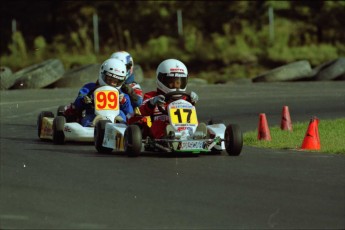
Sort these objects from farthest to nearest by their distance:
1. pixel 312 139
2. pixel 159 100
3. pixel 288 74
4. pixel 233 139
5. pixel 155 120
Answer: pixel 288 74 < pixel 312 139 < pixel 155 120 < pixel 159 100 < pixel 233 139

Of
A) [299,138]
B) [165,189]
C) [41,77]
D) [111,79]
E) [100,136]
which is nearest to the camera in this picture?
[165,189]

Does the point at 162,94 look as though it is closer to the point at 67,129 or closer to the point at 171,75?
the point at 171,75

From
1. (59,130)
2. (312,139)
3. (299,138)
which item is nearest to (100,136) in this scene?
(59,130)

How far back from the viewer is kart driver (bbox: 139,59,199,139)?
14.4m

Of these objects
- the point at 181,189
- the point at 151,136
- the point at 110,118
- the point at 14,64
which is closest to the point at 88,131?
the point at 110,118

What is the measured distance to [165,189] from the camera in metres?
11.3

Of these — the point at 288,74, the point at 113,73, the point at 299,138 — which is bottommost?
the point at 299,138

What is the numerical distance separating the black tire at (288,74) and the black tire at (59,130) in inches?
645

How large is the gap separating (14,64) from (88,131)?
2383cm

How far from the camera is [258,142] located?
53.6 feet

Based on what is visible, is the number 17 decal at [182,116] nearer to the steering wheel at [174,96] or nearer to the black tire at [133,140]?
the steering wheel at [174,96]

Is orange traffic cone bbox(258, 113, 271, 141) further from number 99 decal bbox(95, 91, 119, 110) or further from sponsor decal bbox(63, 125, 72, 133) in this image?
sponsor decal bbox(63, 125, 72, 133)

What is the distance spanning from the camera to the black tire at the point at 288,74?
32.3 m

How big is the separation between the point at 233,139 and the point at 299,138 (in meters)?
2.82
